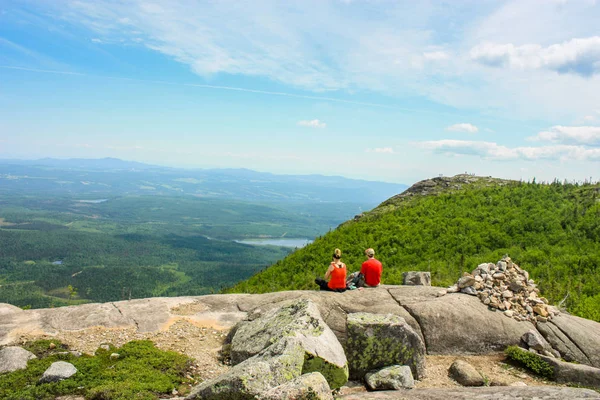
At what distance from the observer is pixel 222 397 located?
7598 millimetres

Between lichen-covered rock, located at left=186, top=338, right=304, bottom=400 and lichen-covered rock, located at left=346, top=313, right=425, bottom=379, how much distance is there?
329 centimetres

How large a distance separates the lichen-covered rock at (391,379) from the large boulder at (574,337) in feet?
23.0

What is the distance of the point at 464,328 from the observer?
1402 centimetres

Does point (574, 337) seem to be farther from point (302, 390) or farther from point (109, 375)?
point (109, 375)

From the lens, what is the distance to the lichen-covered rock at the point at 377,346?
11500mm

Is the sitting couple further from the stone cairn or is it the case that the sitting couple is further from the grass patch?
the grass patch

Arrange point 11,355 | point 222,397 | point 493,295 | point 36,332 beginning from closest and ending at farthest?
point 222,397 → point 11,355 → point 36,332 → point 493,295


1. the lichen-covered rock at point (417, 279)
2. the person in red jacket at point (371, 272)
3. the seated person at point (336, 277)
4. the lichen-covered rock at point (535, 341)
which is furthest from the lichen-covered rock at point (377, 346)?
the lichen-covered rock at point (417, 279)

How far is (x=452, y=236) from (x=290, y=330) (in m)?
24.3

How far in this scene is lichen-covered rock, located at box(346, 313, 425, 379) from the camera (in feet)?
37.7

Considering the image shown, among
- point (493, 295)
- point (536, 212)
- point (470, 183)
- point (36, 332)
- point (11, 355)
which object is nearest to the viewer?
point (11, 355)

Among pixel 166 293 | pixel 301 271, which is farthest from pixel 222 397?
pixel 166 293

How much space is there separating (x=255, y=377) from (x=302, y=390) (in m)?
1.18

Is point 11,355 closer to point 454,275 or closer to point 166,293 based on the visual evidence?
point 454,275
